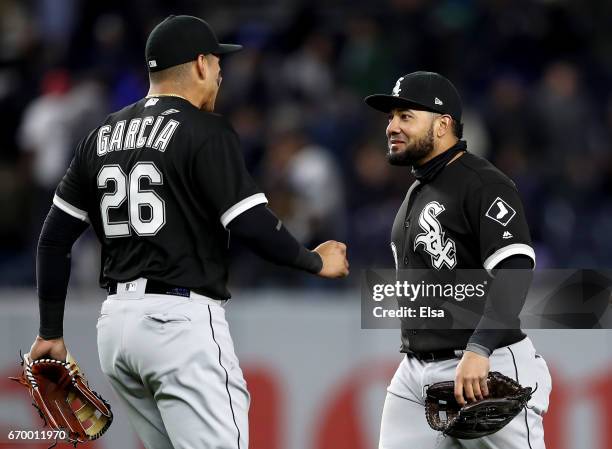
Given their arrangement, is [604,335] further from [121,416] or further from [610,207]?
[121,416]

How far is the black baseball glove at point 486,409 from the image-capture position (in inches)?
175

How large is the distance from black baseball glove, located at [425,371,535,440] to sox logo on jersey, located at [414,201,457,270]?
1.55ft

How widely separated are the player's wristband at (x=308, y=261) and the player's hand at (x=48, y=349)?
3.36ft

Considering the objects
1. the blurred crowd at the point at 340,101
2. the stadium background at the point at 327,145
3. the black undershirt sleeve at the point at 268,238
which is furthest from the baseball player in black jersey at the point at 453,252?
the blurred crowd at the point at 340,101

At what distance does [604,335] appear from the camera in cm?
722

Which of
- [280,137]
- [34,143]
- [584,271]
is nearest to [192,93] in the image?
[584,271]

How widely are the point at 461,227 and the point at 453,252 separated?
0.10m

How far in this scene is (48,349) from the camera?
15.6 ft

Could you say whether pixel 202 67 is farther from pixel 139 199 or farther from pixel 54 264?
pixel 54 264

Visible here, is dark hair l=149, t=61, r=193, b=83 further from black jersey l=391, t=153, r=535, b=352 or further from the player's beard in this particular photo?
black jersey l=391, t=153, r=535, b=352

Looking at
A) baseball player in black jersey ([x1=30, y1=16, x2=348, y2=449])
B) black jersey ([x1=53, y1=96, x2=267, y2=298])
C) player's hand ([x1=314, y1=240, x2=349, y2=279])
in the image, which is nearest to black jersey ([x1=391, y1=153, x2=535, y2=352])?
player's hand ([x1=314, y1=240, x2=349, y2=279])

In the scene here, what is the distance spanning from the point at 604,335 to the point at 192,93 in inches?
142

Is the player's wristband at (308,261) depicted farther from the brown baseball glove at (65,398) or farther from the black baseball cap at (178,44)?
the brown baseball glove at (65,398)

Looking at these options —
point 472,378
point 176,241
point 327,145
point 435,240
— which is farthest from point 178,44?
point 327,145
